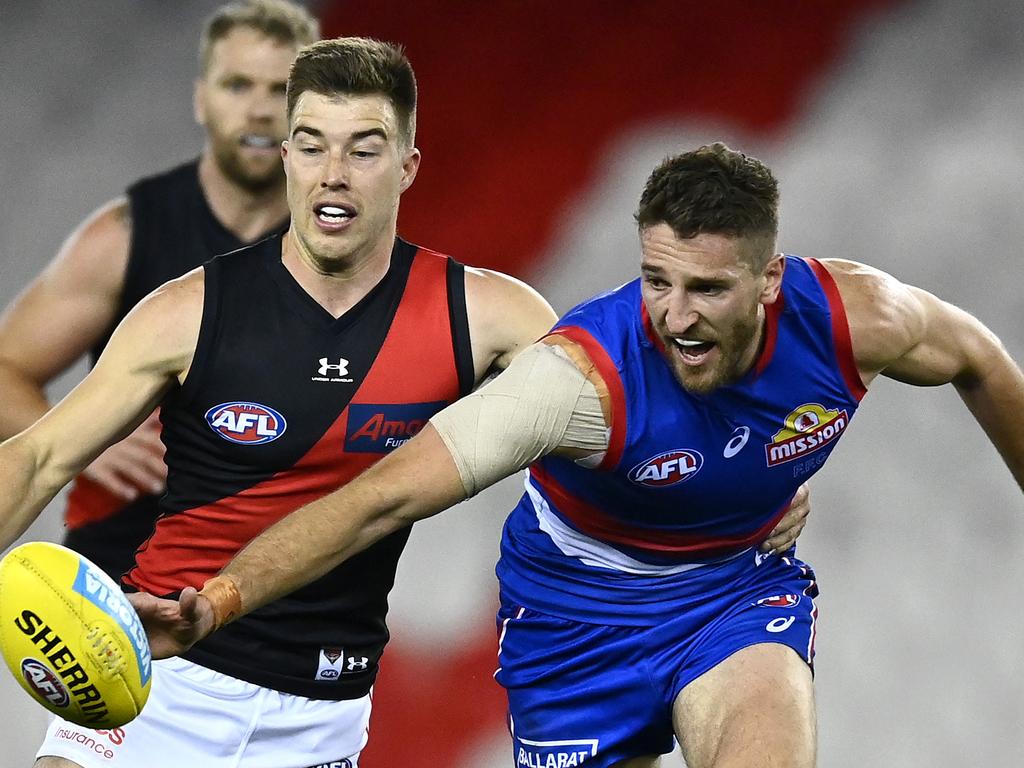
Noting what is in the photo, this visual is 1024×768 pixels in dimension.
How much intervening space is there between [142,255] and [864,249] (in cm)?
335

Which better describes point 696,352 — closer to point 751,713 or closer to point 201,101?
point 751,713

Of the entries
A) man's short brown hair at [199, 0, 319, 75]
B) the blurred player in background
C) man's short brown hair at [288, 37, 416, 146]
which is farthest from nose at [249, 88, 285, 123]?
man's short brown hair at [288, 37, 416, 146]

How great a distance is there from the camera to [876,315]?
350 centimetres

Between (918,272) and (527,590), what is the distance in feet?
10.9

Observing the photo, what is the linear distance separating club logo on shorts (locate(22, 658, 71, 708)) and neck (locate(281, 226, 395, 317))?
1.16 metres

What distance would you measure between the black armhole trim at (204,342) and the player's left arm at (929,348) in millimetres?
1369

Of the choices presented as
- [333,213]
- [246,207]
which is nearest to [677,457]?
[333,213]

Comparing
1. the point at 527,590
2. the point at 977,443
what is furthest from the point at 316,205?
the point at 977,443

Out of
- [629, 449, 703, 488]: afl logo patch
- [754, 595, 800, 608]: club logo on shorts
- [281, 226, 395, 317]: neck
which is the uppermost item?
[281, 226, 395, 317]: neck

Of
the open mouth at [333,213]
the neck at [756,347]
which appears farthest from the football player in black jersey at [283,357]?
the neck at [756,347]

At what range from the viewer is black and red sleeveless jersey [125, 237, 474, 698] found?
3547mm

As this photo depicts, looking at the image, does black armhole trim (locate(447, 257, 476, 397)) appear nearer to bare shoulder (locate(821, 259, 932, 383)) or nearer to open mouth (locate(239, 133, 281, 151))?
bare shoulder (locate(821, 259, 932, 383))

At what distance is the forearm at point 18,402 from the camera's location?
4293 mm

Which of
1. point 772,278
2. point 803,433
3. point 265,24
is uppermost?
point 265,24
